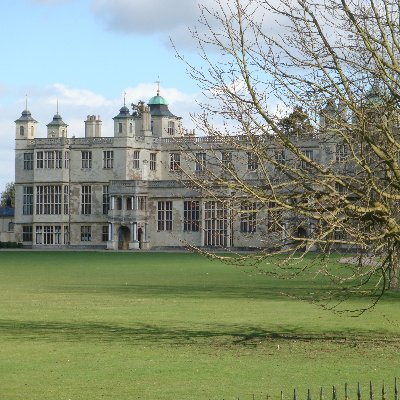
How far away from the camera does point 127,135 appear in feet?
313

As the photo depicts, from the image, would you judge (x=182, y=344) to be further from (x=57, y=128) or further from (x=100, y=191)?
(x=57, y=128)

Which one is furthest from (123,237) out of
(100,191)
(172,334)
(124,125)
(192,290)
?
(172,334)

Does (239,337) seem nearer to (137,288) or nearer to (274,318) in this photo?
(274,318)

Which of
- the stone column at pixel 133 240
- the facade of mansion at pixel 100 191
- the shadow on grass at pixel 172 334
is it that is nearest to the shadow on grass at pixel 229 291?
the shadow on grass at pixel 172 334

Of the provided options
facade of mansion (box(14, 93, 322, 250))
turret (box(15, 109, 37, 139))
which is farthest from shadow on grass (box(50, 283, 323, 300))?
turret (box(15, 109, 37, 139))

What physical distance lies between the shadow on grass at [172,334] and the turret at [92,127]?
254 ft

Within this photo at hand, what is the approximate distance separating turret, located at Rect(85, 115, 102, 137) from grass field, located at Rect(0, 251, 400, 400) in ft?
214

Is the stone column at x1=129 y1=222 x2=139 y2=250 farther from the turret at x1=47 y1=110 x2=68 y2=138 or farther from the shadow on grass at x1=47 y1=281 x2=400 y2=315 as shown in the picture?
the shadow on grass at x1=47 y1=281 x2=400 y2=315

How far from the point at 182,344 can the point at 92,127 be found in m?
81.5

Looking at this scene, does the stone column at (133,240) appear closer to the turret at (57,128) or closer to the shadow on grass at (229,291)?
the turret at (57,128)

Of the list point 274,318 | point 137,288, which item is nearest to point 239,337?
point 274,318

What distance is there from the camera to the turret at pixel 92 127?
101750 millimetres

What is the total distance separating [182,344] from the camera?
21344mm

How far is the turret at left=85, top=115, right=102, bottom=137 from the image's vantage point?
334ft
